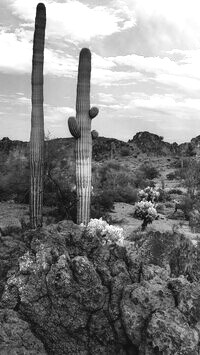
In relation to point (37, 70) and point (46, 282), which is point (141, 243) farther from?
point (37, 70)

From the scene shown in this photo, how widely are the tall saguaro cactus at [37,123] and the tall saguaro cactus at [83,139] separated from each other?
1.47 metres

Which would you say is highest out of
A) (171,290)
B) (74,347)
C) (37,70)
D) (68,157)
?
(37,70)

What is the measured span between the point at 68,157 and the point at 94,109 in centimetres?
1722

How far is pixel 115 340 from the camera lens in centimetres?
589

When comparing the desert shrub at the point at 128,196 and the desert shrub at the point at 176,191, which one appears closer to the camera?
the desert shrub at the point at 128,196

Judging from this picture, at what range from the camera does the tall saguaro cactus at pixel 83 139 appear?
14039 mm

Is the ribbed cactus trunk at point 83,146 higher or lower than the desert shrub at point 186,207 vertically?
higher

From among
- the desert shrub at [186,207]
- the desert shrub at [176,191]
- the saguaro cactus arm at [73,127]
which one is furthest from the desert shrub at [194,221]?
the desert shrub at [176,191]

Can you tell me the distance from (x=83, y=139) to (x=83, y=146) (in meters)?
0.22

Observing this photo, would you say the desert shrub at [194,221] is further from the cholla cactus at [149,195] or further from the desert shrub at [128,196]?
the desert shrub at [128,196]

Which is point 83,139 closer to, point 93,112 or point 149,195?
point 93,112

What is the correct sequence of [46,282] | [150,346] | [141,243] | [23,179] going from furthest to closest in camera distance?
[23,179] < [141,243] < [46,282] < [150,346]

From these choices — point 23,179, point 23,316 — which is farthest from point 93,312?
point 23,179

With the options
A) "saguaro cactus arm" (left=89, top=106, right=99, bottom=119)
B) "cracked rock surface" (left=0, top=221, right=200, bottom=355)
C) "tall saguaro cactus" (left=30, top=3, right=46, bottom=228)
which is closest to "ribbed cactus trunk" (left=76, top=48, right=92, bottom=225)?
"saguaro cactus arm" (left=89, top=106, right=99, bottom=119)
